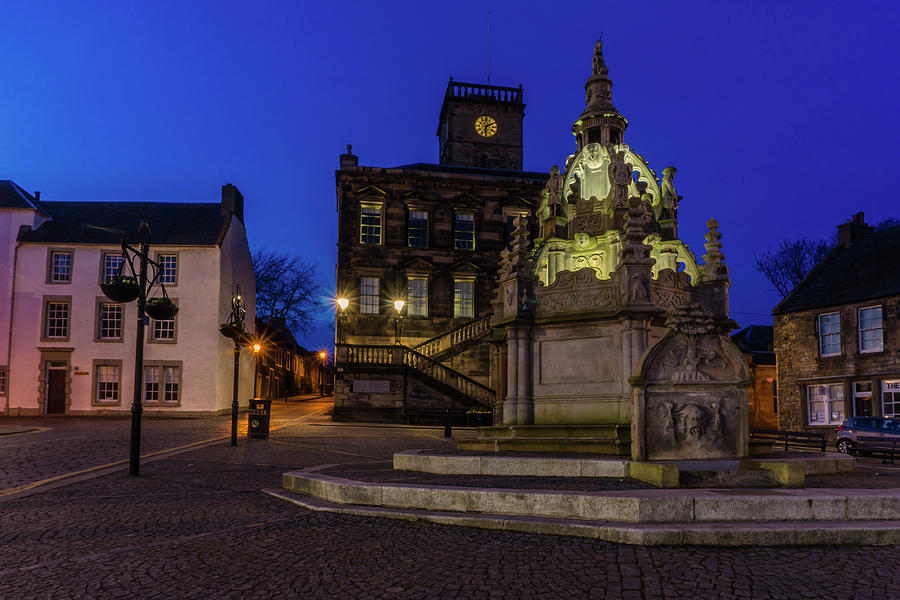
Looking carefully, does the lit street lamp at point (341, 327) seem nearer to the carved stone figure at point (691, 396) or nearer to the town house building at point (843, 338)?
the town house building at point (843, 338)

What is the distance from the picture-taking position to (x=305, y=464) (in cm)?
1375

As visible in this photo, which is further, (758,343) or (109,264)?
(758,343)

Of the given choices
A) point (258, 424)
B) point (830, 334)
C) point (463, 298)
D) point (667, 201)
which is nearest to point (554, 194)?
point (667, 201)

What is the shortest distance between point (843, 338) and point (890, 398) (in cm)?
307

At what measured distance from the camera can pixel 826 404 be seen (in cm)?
2939

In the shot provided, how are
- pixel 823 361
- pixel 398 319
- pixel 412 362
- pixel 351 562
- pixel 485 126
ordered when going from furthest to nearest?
pixel 485 126, pixel 398 319, pixel 412 362, pixel 823 361, pixel 351 562

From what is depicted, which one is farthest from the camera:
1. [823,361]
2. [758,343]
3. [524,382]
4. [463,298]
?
[758,343]

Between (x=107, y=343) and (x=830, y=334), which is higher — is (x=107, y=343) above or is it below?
below

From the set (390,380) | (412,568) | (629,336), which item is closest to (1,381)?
(390,380)

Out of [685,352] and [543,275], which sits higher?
[543,275]

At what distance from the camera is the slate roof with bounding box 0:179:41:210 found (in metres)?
35.1

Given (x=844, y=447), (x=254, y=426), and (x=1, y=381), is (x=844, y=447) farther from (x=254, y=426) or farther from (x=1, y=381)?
(x=1, y=381)

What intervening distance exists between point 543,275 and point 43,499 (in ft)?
33.2

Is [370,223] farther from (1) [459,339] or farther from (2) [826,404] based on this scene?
(2) [826,404]
